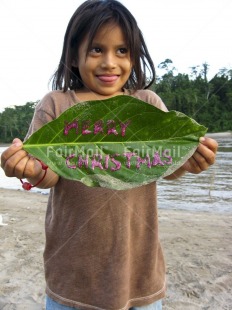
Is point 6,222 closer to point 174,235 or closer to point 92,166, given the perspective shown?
point 174,235

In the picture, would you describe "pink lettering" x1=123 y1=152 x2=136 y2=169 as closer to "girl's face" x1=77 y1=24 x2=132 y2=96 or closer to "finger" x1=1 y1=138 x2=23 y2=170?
"finger" x1=1 y1=138 x2=23 y2=170

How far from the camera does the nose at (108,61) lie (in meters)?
1.18

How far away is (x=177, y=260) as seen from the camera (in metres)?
3.22

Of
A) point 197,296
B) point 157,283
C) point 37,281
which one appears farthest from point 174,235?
point 157,283

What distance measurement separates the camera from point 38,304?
2396 mm

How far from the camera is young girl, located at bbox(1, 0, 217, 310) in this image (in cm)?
122

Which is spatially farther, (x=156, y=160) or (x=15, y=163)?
(x=15, y=163)

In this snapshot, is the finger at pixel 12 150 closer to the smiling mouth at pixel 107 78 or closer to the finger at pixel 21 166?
the finger at pixel 21 166

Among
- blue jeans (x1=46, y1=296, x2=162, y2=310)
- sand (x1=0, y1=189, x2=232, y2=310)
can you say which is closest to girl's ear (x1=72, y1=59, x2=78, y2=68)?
blue jeans (x1=46, y1=296, x2=162, y2=310)

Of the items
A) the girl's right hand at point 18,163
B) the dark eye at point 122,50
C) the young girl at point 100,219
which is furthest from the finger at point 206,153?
the dark eye at point 122,50

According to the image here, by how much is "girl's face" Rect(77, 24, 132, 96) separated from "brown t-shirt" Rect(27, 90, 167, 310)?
0.14 metres

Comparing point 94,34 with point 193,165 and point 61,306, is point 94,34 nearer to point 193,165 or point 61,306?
point 193,165

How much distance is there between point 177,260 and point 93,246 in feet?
7.10

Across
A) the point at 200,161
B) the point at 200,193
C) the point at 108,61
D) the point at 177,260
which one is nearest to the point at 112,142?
the point at 200,161
